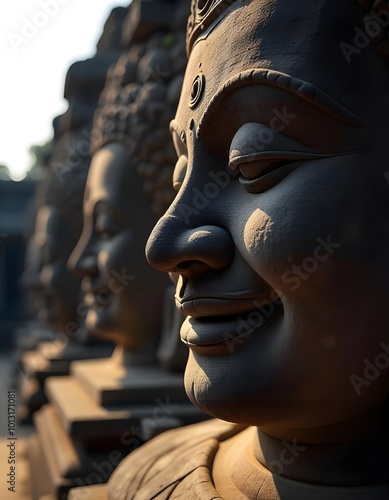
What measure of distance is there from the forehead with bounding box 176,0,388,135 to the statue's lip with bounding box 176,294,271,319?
492 millimetres

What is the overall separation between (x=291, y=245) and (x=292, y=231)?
31mm

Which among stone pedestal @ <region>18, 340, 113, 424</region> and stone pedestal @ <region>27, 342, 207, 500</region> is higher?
stone pedestal @ <region>27, 342, 207, 500</region>

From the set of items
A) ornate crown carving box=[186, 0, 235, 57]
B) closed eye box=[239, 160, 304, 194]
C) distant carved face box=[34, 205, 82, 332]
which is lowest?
distant carved face box=[34, 205, 82, 332]

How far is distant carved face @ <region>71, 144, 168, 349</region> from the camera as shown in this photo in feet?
11.1

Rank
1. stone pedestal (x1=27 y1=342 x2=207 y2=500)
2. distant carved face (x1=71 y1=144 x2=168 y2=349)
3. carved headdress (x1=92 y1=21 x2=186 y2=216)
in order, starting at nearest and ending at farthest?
stone pedestal (x1=27 y1=342 x2=207 y2=500) < carved headdress (x1=92 y1=21 x2=186 y2=216) < distant carved face (x1=71 y1=144 x2=168 y2=349)

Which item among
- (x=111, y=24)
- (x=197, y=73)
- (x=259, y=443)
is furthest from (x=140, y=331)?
(x=111, y=24)

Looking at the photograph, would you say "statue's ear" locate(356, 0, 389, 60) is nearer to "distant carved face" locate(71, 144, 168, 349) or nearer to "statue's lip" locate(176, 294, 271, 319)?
"statue's lip" locate(176, 294, 271, 319)

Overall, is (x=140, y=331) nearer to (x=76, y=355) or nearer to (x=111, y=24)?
(x=76, y=355)

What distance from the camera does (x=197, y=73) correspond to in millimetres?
1559

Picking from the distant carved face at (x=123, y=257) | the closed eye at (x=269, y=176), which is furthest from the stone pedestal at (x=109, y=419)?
the closed eye at (x=269, y=176)

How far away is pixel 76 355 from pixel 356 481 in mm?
4161

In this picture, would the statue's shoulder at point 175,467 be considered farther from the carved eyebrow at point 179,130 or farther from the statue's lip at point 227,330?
the carved eyebrow at point 179,130

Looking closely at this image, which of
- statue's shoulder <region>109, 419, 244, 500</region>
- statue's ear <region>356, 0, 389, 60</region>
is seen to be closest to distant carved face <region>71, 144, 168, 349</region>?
statue's shoulder <region>109, 419, 244, 500</region>

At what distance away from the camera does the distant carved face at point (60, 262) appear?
565 centimetres
